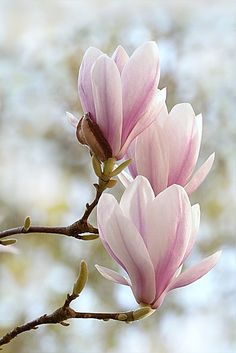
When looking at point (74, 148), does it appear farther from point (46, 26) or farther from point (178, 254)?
point (178, 254)

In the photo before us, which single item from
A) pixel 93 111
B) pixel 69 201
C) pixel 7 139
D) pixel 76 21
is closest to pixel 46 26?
pixel 76 21

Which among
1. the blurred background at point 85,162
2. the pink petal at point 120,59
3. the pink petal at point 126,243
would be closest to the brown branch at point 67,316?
the pink petal at point 126,243

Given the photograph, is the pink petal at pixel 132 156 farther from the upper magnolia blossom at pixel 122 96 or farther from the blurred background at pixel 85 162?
the blurred background at pixel 85 162

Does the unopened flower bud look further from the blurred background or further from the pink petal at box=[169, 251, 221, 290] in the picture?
the blurred background

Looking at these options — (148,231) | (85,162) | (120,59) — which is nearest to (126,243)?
(148,231)

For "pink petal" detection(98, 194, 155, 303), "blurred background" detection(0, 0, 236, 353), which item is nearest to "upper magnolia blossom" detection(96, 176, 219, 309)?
"pink petal" detection(98, 194, 155, 303)

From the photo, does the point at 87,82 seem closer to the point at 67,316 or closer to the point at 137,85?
the point at 137,85
